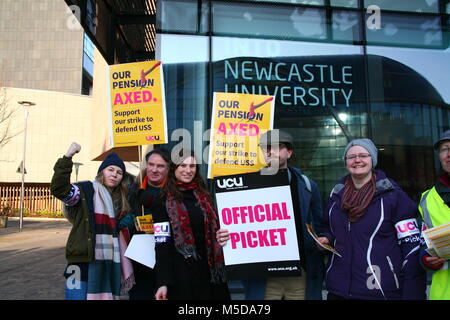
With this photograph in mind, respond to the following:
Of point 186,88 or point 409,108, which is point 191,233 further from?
point 409,108

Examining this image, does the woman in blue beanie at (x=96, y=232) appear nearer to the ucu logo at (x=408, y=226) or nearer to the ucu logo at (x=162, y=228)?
the ucu logo at (x=162, y=228)

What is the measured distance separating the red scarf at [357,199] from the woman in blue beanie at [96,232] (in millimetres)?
1807

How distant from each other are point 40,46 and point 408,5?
2167 inches

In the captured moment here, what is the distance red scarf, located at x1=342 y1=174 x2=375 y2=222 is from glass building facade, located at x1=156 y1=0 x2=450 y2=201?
402 cm

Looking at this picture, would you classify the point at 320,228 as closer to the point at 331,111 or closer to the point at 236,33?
the point at 331,111

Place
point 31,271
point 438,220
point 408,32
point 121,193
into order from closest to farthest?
point 438,220 < point 121,193 < point 408,32 < point 31,271

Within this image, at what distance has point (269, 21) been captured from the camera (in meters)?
7.11

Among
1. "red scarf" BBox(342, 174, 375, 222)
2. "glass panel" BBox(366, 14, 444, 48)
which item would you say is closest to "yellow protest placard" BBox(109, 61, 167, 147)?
"red scarf" BBox(342, 174, 375, 222)

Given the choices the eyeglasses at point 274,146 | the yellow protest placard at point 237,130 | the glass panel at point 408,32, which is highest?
the glass panel at point 408,32

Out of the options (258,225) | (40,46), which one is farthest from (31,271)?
(40,46)

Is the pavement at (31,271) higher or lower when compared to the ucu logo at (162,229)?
lower

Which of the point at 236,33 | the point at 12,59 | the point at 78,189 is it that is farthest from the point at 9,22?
the point at 78,189

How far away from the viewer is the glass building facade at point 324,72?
21.9 feet

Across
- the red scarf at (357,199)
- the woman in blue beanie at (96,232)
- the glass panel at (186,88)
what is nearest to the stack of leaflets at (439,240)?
the red scarf at (357,199)
